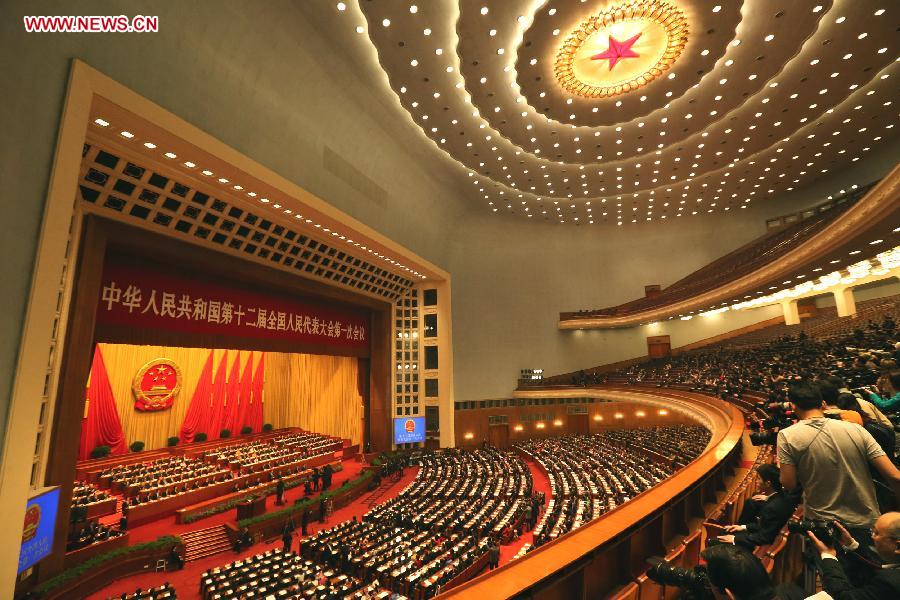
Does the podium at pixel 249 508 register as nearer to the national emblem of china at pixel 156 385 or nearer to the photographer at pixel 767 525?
the national emblem of china at pixel 156 385

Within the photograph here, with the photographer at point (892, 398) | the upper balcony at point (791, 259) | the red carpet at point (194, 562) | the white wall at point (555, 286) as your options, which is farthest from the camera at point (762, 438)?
the white wall at point (555, 286)

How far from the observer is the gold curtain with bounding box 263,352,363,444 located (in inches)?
864

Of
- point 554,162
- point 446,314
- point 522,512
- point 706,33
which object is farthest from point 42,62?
point 446,314

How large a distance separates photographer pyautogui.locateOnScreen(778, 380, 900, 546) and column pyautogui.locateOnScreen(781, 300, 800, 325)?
2462 centimetres

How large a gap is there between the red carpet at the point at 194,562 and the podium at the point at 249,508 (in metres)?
0.42

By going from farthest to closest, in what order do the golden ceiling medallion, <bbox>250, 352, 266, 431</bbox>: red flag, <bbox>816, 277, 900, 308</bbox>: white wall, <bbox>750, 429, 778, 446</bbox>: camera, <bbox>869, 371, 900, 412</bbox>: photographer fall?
<bbox>250, 352, 266, 431</bbox>: red flag, <bbox>816, 277, 900, 308</bbox>: white wall, the golden ceiling medallion, <bbox>750, 429, 778, 446</bbox>: camera, <bbox>869, 371, 900, 412</bbox>: photographer

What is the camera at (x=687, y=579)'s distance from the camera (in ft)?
4.89

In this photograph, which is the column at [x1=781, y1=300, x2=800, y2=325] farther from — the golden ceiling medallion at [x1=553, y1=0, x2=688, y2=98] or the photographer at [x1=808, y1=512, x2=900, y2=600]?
the photographer at [x1=808, y1=512, x2=900, y2=600]

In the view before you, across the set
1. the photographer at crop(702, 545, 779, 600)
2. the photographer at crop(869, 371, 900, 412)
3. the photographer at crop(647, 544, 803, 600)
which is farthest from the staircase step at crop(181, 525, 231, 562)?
the photographer at crop(869, 371, 900, 412)

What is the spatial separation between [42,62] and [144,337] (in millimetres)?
7357

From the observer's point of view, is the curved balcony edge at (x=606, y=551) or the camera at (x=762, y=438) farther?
the camera at (x=762, y=438)

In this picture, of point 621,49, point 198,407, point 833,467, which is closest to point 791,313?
point 621,49

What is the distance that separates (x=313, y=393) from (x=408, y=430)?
20.4 feet

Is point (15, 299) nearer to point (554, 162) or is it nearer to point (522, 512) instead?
point (522, 512)
